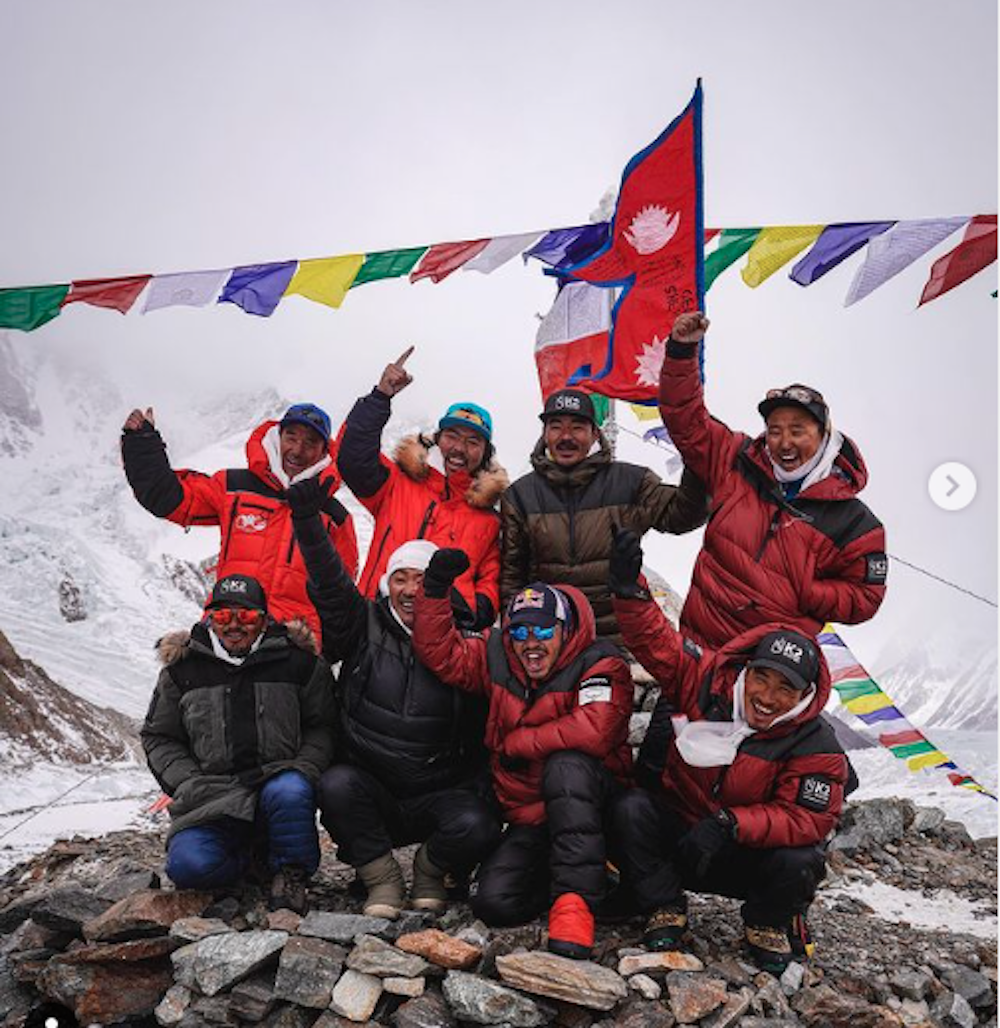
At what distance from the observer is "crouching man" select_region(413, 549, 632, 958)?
3.64 m

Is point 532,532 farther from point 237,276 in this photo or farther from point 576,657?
point 237,276

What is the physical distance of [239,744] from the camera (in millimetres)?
4129

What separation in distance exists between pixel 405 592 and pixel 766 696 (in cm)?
185

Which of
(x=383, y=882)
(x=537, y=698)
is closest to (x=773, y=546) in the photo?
(x=537, y=698)

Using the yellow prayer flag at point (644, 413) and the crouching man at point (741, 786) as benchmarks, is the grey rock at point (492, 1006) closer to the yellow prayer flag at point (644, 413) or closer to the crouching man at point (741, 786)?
the crouching man at point (741, 786)

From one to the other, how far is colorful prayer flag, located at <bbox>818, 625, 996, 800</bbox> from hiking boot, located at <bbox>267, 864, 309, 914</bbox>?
741cm

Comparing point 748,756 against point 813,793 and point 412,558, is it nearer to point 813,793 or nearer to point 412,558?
point 813,793

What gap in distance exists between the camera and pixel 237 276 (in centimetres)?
720

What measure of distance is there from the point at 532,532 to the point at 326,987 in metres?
2.50

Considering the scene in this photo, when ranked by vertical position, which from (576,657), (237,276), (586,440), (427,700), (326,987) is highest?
(237,276)

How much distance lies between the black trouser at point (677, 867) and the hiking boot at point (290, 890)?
165cm

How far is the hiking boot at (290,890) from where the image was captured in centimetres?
409

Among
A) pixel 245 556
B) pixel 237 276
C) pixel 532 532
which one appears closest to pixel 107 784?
pixel 237 276

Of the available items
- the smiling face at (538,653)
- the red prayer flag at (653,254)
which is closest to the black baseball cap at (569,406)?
the smiling face at (538,653)
